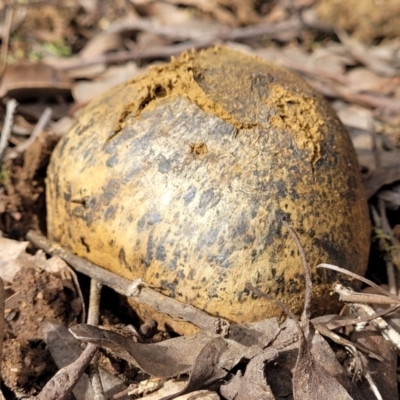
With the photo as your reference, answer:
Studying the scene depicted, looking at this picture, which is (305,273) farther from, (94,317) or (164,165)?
(94,317)

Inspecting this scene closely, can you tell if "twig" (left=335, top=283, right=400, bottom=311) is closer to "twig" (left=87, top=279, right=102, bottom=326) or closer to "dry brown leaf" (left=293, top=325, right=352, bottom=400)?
"dry brown leaf" (left=293, top=325, right=352, bottom=400)

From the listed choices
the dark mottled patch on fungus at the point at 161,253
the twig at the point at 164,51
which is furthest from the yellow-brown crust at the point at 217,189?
the twig at the point at 164,51

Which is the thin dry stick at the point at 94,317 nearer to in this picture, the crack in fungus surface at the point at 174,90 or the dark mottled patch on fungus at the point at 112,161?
the dark mottled patch on fungus at the point at 112,161

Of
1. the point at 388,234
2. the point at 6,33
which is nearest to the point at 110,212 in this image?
the point at 388,234

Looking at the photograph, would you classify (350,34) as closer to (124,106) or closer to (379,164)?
(379,164)

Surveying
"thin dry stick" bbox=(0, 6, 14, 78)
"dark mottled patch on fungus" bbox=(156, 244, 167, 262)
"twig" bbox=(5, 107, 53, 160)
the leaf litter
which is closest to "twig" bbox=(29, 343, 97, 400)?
the leaf litter

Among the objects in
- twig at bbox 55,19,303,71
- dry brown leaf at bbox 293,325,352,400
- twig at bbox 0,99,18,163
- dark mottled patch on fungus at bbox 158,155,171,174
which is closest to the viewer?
dry brown leaf at bbox 293,325,352,400
